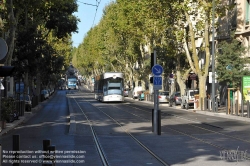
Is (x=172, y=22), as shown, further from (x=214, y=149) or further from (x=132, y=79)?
(x=132, y=79)

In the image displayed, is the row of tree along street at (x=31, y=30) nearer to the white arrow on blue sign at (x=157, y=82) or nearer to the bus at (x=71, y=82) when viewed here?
the white arrow on blue sign at (x=157, y=82)

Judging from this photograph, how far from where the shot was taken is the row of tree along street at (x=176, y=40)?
4159cm

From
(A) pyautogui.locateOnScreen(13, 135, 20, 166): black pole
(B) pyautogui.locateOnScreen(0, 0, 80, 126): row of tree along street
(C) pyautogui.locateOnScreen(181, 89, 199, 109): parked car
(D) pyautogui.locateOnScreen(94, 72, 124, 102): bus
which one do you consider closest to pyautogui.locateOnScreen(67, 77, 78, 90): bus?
(B) pyautogui.locateOnScreen(0, 0, 80, 126): row of tree along street

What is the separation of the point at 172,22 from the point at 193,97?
7.48 meters

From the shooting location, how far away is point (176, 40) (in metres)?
51.2

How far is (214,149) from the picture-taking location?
1675 cm

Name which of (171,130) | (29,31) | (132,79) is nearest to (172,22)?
(29,31)

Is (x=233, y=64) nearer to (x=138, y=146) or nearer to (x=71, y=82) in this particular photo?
(x=138, y=146)

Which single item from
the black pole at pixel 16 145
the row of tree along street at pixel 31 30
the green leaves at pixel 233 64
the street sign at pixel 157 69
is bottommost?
the black pole at pixel 16 145

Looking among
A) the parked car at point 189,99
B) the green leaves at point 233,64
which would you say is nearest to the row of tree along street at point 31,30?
the green leaves at point 233,64

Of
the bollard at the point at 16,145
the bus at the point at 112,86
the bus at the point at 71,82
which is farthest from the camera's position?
the bus at the point at 71,82

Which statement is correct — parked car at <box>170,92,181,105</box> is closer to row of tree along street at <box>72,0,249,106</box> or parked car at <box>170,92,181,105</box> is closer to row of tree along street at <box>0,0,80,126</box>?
row of tree along street at <box>72,0,249,106</box>

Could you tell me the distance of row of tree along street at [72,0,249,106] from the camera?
41.6m

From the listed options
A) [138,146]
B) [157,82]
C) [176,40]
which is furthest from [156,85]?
[176,40]
